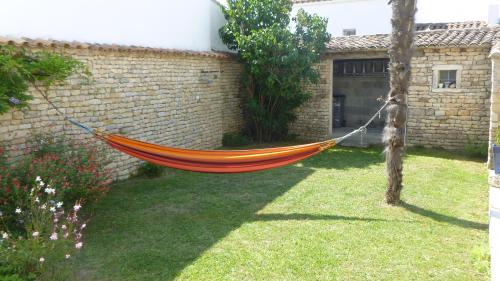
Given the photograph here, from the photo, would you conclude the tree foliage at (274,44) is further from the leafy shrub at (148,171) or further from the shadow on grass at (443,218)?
the shadow on grass at (443,218)

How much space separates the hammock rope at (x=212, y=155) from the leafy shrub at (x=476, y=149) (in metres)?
4.82

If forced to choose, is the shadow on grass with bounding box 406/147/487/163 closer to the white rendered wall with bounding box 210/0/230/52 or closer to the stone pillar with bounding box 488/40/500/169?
the stone pillar with bounding box 488/40/500/169

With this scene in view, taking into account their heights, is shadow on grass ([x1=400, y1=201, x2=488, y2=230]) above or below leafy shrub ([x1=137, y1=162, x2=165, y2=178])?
below

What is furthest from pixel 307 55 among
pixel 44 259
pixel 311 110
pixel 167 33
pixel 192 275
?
pixel 44 259

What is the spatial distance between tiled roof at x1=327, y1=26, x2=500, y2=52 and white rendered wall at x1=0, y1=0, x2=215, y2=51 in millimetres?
3350

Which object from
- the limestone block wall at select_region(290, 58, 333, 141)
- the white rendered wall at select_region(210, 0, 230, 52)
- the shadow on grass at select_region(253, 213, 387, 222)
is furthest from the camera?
the limestone block wall at select_region(290, 58, 333, 141)

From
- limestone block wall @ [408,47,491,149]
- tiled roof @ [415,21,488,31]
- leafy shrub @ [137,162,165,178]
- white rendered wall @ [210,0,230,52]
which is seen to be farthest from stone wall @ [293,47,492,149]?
tiled roof @ [415,21,488,31]

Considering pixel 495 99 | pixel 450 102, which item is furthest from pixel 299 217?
pixel 450 102

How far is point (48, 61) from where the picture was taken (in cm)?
534

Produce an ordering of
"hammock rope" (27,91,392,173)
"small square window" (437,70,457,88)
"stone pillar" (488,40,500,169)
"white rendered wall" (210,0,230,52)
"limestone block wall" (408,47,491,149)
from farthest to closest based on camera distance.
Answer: "white rendered wall" (210,0,230,52) → "small square window" (437,70,457,88) → "limestone block wall" (408,47,491,149) → "stone pillar" (488,40,500,169) → "hammock rope" (27,91,392,173)

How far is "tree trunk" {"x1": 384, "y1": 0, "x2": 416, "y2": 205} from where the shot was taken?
17.6 feet

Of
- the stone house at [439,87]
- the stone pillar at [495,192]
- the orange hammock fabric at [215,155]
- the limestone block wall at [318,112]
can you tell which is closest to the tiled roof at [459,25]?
the stone house at [439,87]

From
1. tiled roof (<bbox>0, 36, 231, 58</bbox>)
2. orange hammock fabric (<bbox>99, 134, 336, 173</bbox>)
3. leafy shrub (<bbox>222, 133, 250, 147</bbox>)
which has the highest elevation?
tiled roof (<bbox>0, 36, 231, 58</bbox>)

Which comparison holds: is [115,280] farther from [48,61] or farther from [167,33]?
[167,33]
